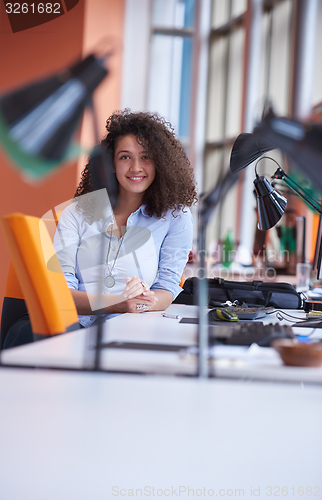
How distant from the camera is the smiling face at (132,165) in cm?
199

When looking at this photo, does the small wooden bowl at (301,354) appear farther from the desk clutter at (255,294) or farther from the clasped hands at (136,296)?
the desk clutter at (255,294)

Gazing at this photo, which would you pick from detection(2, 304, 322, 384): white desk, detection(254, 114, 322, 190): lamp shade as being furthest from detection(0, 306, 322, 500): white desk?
detection(254, 114, 322, 190): lamp shade

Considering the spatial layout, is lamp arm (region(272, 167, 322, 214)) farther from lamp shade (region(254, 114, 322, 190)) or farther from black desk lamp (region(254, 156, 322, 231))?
lamp shade (region(254, 114, 322, 190))

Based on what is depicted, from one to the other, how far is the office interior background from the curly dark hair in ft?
2.48

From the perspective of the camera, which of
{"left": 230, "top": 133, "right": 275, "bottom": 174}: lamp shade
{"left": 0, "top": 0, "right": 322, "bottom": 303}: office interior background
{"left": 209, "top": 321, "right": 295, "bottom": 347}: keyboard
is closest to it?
{"left": 209, "top": 321, "right": 295, "bottom": 347}: keyboard

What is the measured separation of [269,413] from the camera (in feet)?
2.72

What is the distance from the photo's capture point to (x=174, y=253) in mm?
2010

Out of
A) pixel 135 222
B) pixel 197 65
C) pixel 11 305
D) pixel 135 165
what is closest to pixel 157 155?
pixel 135 165

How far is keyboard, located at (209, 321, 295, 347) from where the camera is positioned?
3.42 ft

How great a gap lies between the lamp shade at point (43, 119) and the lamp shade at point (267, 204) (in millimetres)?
1013

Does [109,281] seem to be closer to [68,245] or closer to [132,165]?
[68,245]

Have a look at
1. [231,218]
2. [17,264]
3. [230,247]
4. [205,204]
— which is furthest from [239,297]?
[231,218]

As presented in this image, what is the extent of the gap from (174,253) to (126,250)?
0.21 metres

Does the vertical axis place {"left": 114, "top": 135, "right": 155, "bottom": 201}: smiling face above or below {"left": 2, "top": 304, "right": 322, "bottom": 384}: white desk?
above
